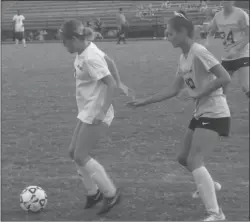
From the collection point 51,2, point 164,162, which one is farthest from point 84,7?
point 164,162

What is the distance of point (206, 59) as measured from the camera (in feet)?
14.3

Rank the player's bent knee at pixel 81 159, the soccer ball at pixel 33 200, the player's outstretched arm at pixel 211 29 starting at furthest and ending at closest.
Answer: the player's outstretched arm at pixel 211 29 → the soccer ball at pixel 33 200 → the player's bent knee at pixel 81 159

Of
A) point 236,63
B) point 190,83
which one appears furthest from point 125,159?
point 236,63

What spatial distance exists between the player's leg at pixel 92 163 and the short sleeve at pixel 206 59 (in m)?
1.05

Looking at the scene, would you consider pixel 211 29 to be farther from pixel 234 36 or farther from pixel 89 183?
pixel 89 183

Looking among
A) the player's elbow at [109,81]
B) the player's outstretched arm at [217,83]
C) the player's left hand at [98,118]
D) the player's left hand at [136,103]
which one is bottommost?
the player's left hand at [98,118]

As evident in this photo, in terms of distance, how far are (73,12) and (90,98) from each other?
43.3m

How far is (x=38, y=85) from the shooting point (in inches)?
576

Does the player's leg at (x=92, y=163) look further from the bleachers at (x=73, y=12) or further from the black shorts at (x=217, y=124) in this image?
the bleachers at (x=73, y=12)

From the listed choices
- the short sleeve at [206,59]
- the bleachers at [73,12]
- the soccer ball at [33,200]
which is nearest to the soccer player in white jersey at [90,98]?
the soccer ball at [33,200]

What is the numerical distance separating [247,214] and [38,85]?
10.7 metres

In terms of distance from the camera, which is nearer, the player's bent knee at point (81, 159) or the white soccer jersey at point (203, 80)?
the white soccer jersey at point (203, 80)

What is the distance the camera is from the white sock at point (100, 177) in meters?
4.72

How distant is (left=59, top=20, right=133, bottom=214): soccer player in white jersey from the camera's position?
15.3 feet
